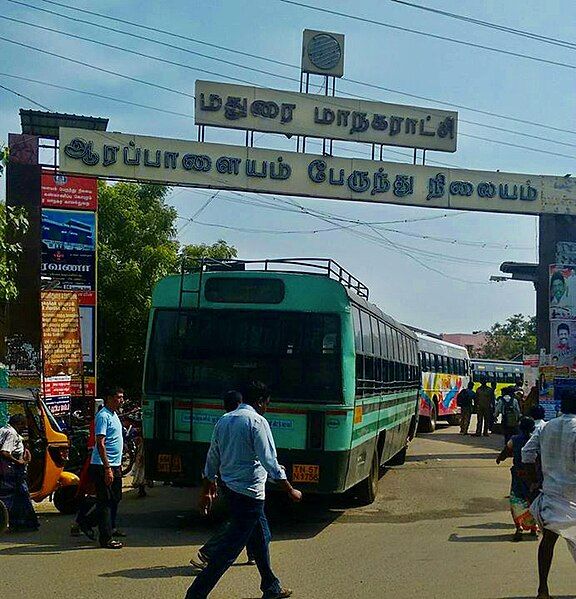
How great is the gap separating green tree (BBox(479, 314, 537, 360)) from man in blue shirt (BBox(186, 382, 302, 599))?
92002mm

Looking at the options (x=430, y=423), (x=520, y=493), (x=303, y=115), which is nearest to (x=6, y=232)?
(x=520, y=493)

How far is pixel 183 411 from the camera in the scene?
11.0 m

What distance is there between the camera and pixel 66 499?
12648mm

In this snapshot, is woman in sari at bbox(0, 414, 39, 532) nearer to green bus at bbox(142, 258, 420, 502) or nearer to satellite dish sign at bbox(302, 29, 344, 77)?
green bus at bbox(142, 258, 420, 502)

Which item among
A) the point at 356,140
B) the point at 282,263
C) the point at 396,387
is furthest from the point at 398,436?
the point at 356,140

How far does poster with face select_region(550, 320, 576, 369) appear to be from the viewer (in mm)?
25594

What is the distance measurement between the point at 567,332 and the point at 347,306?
1640 centimetres

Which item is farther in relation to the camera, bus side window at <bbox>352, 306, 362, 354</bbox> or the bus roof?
the bus roof

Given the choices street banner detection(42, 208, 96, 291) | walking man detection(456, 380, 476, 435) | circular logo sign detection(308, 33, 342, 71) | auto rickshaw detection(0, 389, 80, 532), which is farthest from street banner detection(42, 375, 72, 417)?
walking man detection(456, 380, 476, 435)

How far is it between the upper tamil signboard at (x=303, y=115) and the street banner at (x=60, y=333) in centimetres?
570

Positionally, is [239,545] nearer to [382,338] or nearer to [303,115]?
[382,338]

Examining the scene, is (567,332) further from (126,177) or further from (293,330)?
(293,330)

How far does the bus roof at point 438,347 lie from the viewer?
99.6 ft

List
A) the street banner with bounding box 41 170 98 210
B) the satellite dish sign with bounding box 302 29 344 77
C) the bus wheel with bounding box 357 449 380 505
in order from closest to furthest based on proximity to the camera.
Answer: the bus wheel with bounding box 357 449 380 505, the street banner with bounding box 41 170 98 210, the satellite dish sign with bounding box 302 29 344 77
